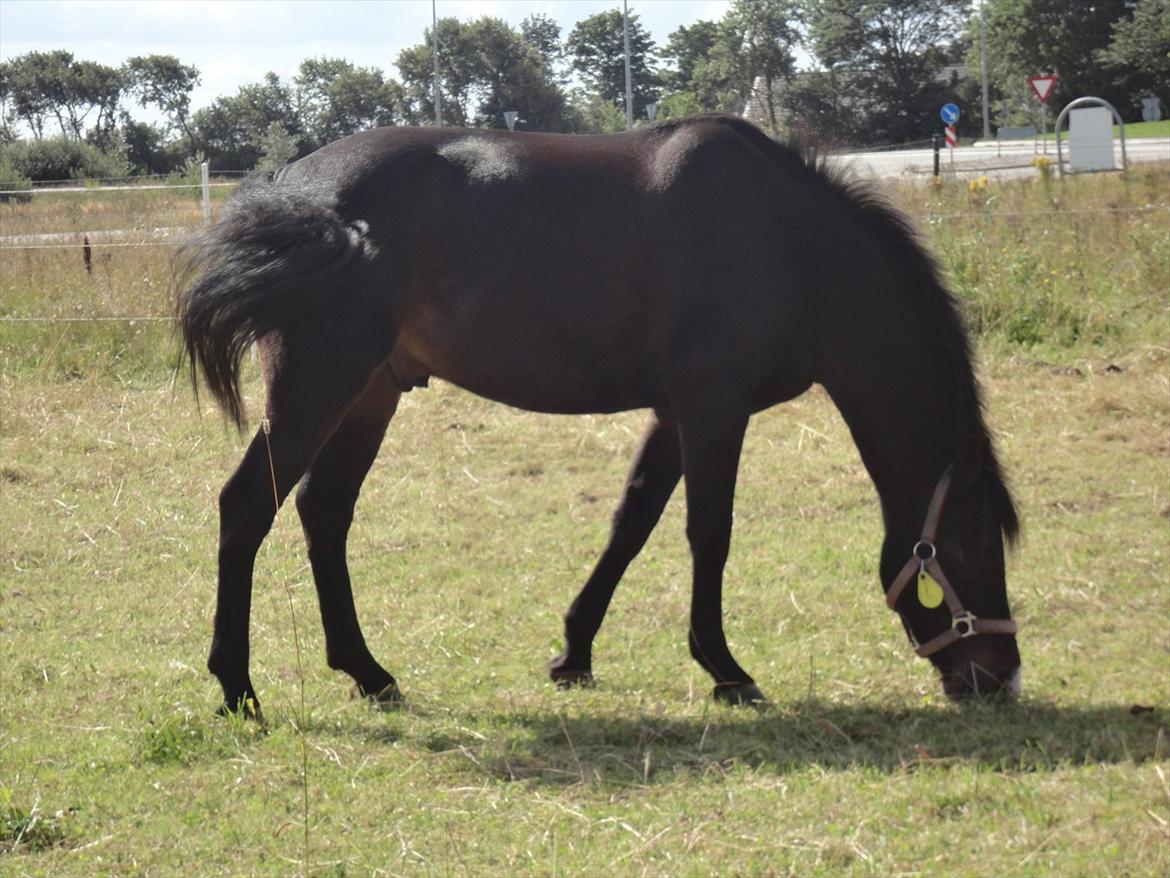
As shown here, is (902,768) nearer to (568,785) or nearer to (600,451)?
(568,785)

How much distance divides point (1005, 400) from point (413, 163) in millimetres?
5460

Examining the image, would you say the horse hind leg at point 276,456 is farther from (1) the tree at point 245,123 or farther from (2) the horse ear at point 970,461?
(1) the tree at point 245,123

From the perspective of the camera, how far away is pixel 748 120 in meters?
4.90

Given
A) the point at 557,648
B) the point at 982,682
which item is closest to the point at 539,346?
the point at 557,648

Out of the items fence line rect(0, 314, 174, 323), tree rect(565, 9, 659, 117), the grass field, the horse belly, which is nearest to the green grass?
tree rect(565, 9, 659, 117)

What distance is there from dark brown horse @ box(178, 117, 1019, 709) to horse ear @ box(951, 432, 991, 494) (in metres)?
0.01

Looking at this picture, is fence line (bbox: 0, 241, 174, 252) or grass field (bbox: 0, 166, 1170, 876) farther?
fence line (bbox: 0, 241, 174, 252)

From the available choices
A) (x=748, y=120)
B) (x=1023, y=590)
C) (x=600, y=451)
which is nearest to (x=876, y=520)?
(x=1023, y=590)

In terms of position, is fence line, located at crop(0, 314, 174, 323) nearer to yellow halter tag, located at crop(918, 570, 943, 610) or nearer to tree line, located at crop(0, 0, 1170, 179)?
tree line, located at crop(0, 0, 1170, 179)

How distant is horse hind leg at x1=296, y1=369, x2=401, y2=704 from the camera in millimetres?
4855

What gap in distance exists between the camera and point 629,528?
5.00 meters

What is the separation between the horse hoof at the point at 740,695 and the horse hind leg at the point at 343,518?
45.6 inches

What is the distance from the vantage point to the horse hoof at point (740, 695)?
458 centimetres

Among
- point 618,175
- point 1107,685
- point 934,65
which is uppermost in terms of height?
point 934,65
